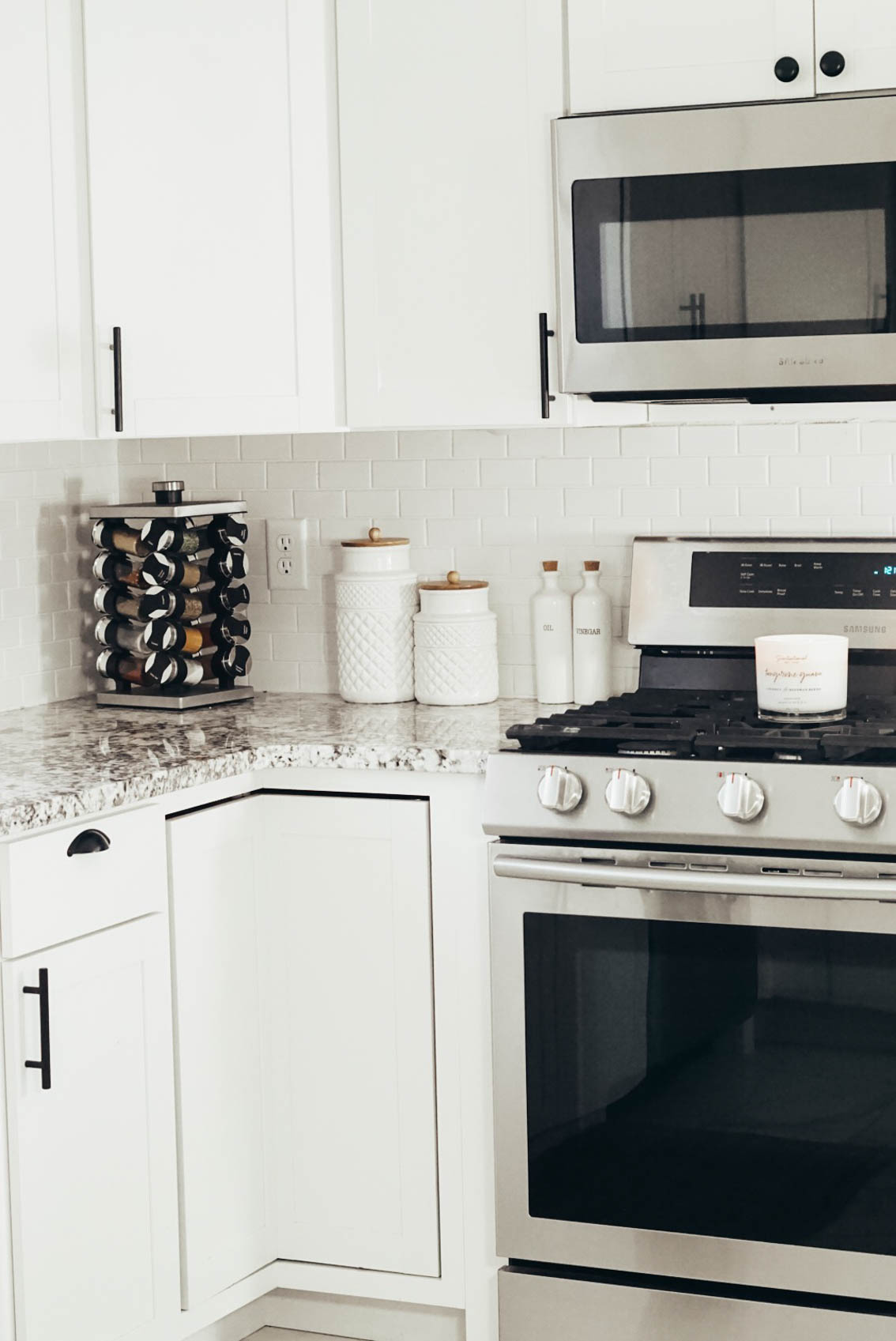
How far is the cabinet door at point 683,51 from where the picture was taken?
2.46 meters

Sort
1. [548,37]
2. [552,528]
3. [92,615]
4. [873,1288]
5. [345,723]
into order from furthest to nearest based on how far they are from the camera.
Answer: [92,615], [552,528], [345,723], [548,37], [873,1288]

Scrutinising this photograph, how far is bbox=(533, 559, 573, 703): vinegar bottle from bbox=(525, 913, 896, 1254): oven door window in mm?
637

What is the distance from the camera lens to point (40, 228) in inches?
103

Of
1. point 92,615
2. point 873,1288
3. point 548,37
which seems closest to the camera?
point 873,1288

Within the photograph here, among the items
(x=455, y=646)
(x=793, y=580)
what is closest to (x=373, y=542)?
(x=455, y=646)

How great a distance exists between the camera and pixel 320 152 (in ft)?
8.85

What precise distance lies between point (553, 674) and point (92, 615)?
0.90m

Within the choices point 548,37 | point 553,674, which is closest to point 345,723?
point 553,674

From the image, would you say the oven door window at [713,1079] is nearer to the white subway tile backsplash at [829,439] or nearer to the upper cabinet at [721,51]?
the white subway tile backsplash at [829,439]

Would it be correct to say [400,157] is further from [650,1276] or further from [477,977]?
[650,1276]

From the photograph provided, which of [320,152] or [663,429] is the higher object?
[320,152]

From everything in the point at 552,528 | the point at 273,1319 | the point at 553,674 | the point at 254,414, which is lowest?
the point at 273,1319

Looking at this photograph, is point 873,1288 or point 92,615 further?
point 92,615

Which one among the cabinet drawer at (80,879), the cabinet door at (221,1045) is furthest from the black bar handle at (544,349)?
the cabinet drawer at (80,879)
